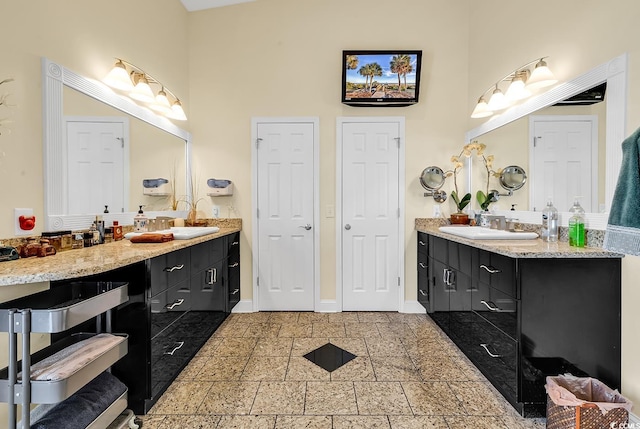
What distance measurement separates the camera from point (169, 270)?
6.30ft

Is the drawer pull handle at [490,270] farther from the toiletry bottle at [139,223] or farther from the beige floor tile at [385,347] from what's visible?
the toiletry bottle at [139,223]

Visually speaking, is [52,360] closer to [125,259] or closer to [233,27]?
[125,259]

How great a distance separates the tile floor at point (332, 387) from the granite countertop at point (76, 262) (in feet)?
3.02

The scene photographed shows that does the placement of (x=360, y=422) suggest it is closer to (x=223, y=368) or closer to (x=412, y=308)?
(x=223, y=368)

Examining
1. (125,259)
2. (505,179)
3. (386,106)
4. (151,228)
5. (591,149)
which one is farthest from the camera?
(386,106)

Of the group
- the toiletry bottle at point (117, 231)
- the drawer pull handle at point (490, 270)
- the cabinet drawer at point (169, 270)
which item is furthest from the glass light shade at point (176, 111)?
the drawer pull handle at point (490, 270)

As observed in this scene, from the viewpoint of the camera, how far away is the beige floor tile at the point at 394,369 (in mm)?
2094

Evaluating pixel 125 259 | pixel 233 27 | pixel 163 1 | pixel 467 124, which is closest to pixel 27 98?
pixel 125 259

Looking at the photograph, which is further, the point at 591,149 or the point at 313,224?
the point at 313,224

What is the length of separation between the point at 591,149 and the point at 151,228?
314 centimetres

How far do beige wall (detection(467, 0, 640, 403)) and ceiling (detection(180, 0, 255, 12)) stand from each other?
2560 millimetres

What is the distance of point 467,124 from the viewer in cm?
337

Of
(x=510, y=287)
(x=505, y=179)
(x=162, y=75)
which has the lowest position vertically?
(x=510, y=287)

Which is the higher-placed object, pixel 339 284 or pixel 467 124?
pixel 467 124
